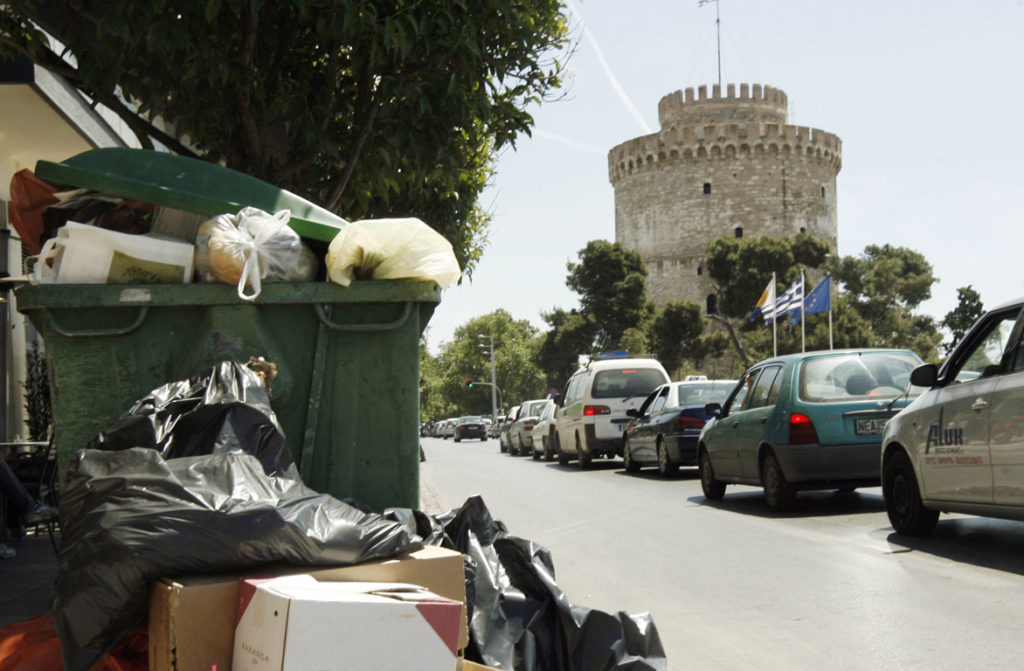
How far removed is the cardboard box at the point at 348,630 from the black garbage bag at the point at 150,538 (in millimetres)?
225

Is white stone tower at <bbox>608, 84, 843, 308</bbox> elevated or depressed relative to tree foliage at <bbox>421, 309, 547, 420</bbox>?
elevated

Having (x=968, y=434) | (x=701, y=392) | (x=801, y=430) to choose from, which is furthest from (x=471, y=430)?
(x=968, y=434)

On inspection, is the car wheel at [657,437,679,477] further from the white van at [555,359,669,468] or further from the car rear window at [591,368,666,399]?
the car rear window at [591,368,666,399]

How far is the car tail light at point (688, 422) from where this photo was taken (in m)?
16.2

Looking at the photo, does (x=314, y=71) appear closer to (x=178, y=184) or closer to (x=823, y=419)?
(x=823, y=419)


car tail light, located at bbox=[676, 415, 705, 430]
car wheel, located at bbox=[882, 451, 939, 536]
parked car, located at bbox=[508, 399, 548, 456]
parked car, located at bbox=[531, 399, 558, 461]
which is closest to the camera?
car wheel, located at bbox=[882, 451, 939, 536]

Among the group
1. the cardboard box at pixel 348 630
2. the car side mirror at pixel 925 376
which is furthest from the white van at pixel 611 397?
the cardboard box at pixel 348 630

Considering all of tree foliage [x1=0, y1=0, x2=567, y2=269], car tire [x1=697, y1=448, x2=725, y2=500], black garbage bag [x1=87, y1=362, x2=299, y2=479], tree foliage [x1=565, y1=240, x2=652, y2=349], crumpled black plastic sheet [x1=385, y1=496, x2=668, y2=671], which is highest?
tree foliage [x1=565, y1=240, x2=652, y2=349]

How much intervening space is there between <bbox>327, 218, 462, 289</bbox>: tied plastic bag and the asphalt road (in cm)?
202

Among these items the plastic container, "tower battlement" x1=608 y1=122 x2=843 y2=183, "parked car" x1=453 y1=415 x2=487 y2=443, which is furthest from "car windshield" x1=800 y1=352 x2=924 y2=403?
"tower battlement" x1=608 y1=122 x2=843 y2=183

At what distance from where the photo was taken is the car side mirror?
8016 millimetres

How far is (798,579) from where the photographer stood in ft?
23.3

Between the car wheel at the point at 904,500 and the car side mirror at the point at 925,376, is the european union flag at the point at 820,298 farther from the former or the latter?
the car side mirror at the point at 925,376

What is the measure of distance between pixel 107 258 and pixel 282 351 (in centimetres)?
78
